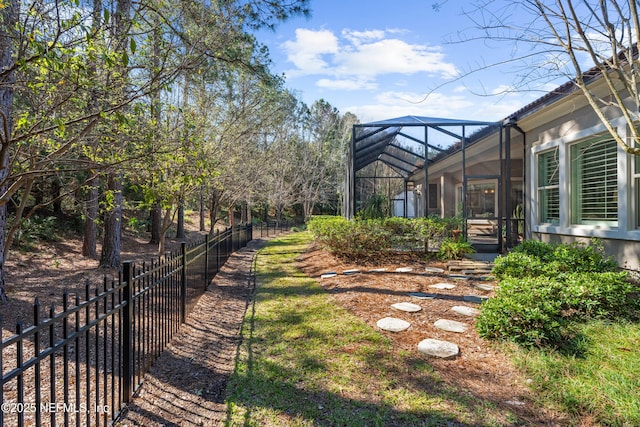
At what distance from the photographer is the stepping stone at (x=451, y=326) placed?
4.23 m

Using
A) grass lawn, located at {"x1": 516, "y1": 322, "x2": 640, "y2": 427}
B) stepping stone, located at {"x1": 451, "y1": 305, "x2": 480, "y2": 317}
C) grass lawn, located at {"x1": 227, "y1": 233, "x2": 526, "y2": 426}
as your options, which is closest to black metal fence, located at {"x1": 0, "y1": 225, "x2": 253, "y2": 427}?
grass lawn, located at {"x1": 227, "y1": 233, "x2": 526, "y2": 426}

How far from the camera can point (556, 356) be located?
3.37m

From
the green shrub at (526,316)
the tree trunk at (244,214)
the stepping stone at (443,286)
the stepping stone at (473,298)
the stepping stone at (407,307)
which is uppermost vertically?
the tree trunk at (244,214)

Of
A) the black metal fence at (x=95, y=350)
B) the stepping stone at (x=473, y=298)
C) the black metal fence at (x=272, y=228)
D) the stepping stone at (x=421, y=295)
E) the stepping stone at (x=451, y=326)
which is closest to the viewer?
the black metal fence at (x=95, y=350)

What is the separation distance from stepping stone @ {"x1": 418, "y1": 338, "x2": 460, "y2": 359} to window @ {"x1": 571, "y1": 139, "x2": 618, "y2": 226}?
14.3 ft

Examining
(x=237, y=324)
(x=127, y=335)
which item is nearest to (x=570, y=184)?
(x=237, y=324)

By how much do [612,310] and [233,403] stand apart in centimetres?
408

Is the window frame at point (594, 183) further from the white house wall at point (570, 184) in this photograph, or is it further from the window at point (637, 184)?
the window at point (637, 184)

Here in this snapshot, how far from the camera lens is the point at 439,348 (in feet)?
12.3

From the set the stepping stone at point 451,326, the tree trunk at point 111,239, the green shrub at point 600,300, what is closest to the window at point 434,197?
the tree trunk at point 111,239

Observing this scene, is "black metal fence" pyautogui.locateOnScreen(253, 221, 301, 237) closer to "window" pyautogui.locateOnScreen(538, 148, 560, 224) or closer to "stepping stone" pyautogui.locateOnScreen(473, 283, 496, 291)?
"window" pyautogui.locateOnScreen(538, 148, 560, 224)

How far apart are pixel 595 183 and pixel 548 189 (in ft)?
4.74

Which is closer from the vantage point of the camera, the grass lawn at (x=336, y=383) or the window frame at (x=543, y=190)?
the grass lawn at (x=336, y=383)

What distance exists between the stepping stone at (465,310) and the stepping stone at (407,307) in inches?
18.1
